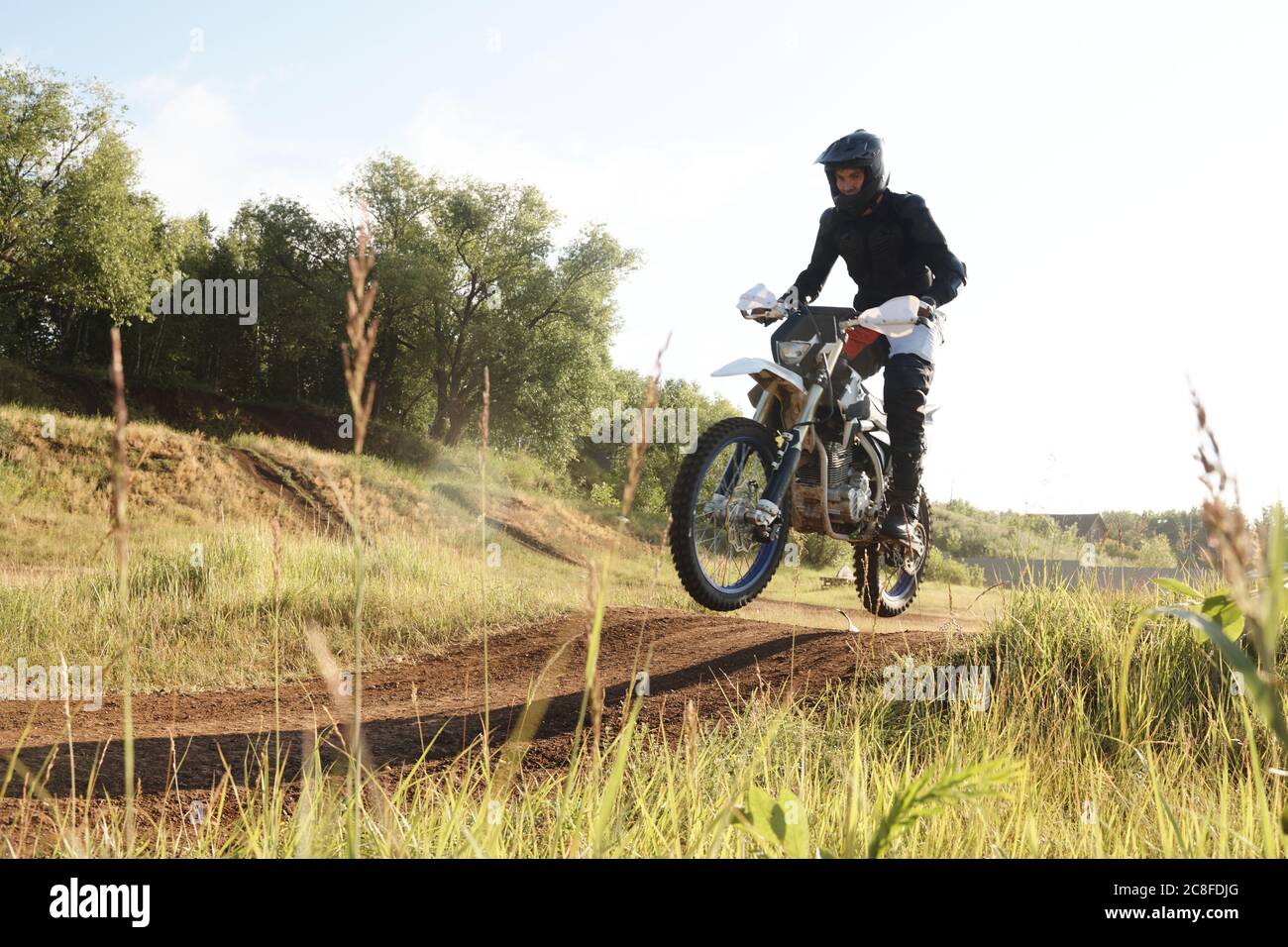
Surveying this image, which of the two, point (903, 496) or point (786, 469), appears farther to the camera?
point (903, 496)

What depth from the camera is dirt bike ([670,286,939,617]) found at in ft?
14.8

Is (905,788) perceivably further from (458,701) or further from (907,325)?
(458,701)

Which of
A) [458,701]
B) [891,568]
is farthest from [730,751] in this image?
[891,568]

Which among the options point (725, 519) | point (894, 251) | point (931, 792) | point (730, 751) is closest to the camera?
point (931, 792)

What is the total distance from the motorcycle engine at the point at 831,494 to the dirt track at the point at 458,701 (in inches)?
27.0

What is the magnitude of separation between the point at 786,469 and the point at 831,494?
66 centimetres

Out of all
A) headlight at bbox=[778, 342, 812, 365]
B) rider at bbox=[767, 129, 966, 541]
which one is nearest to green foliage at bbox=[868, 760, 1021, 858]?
headlight at bbox=[778, 342, 812, 365]

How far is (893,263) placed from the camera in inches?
208

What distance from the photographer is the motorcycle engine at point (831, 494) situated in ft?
16.9

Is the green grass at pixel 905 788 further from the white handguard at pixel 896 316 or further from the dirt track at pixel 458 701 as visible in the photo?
the white handguard at pixel 896 316

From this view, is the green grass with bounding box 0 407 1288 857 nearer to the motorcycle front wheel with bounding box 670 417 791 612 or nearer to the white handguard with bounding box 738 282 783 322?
the motorcycle front wheel with bounding box 670 417 791 612

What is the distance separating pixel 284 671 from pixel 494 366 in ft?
84.6

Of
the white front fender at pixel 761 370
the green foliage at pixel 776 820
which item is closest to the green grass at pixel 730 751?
the green foliage at pixel 776 820
